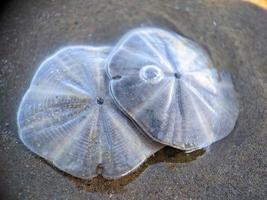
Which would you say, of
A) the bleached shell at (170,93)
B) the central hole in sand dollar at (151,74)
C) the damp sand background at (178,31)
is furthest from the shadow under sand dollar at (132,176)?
the central hole in sand dollar at (151,74)

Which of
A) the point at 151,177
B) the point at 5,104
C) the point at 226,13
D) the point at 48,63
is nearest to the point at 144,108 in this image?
the point at 151,177

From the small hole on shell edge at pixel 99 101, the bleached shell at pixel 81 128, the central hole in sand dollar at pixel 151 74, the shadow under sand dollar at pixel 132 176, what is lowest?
the shadow under sand dollar at pixel 132 176

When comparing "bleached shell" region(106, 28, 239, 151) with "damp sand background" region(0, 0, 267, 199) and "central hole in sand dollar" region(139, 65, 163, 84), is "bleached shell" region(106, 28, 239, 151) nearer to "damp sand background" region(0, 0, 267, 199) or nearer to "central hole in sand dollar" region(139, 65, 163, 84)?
"central hole in sand dollar" region(139, 65, 163, 84)

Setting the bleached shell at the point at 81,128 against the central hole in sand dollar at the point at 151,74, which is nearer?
the bleached shell at the point at 81,128

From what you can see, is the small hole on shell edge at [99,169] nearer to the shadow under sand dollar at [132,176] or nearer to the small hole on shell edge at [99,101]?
the shadow under sand dollar at [132,176]

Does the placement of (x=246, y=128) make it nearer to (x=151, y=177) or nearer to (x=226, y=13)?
(x=151, y=177)
